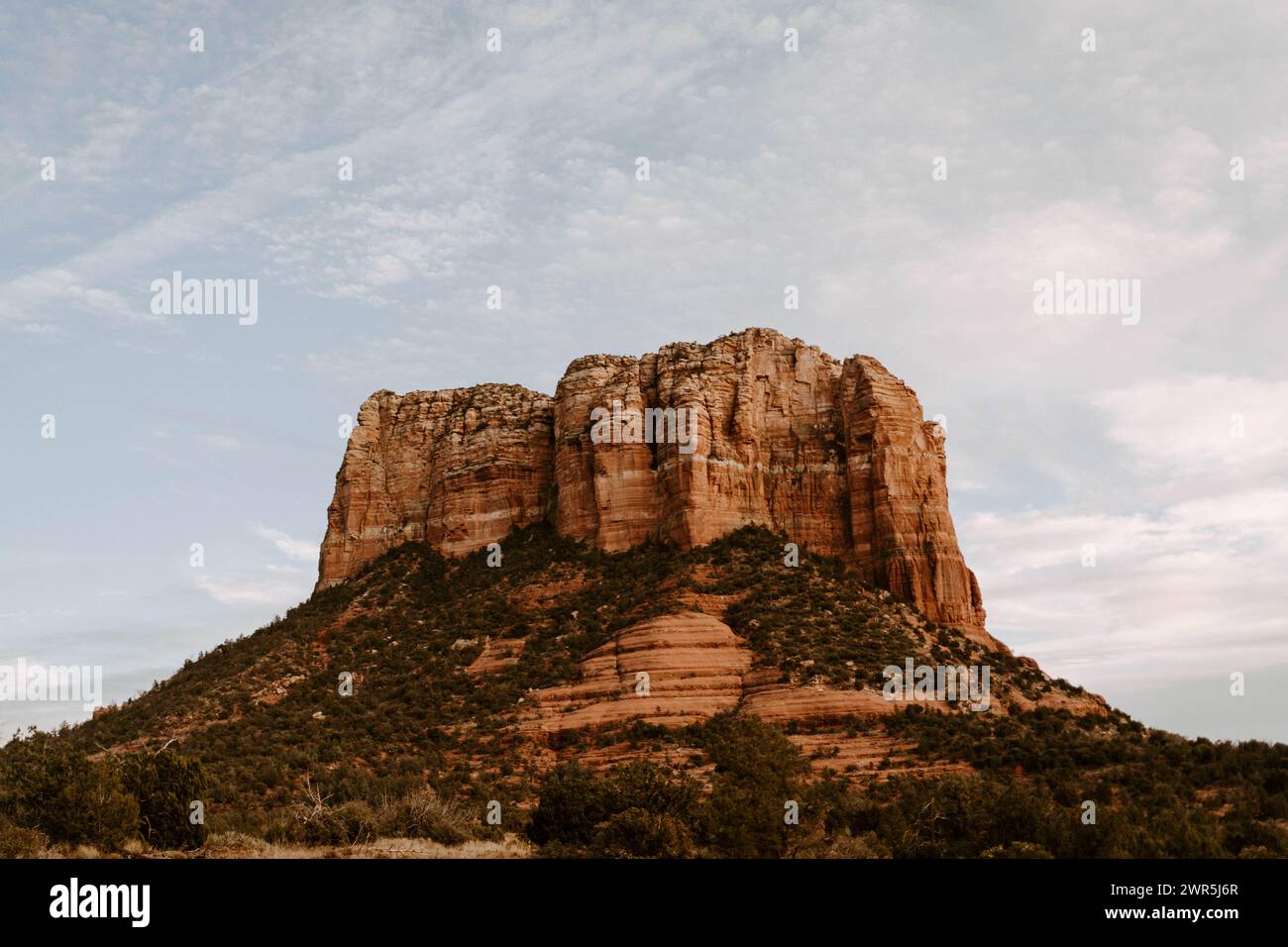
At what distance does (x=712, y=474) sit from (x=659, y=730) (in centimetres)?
2042

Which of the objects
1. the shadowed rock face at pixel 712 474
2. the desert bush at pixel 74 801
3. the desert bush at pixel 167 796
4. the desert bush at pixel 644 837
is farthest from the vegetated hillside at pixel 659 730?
the desert bush at pixel 74 801

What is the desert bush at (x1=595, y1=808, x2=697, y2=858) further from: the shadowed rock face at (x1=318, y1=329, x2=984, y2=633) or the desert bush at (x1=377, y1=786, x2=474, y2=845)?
the shadowed rock face at (x1=318, y1=329, x2=984, y2=633)

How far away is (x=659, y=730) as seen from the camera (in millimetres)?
48344

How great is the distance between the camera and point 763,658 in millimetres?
52781

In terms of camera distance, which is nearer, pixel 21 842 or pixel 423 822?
pixel 21 842

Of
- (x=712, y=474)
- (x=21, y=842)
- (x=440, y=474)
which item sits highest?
(x=440, y=474)

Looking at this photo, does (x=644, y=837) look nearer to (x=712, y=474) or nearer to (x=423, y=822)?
(x=423, y=822)

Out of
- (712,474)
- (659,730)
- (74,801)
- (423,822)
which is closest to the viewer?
(74,801)

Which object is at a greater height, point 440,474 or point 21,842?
point 440,474

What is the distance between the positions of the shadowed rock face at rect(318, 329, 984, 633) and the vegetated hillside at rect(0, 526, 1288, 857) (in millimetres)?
2135

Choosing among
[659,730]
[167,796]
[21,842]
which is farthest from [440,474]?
[21,842]
